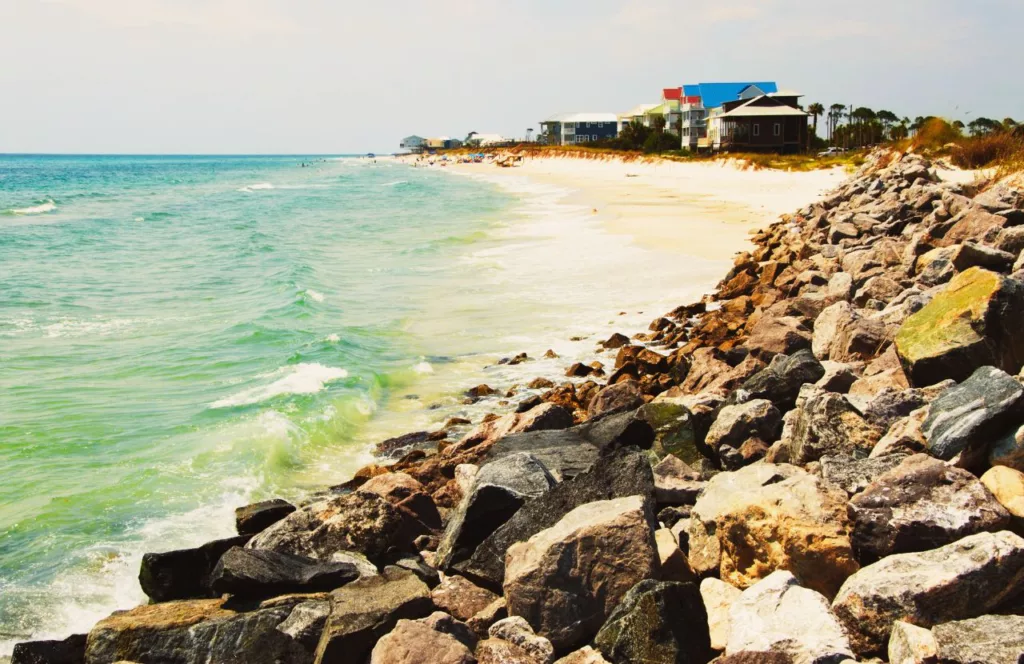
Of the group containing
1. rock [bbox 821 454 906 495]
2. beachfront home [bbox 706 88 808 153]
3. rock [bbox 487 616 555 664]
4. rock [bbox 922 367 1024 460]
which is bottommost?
rock [bbox 487 616 555 664]

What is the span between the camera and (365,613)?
4.84 m

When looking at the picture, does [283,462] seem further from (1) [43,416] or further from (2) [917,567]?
(2) [917,567]

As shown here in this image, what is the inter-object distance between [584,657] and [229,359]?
11403mm

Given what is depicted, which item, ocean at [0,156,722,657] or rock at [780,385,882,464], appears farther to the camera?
ocean at [0,156,722,657]

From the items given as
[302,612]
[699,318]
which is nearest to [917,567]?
[302,612]

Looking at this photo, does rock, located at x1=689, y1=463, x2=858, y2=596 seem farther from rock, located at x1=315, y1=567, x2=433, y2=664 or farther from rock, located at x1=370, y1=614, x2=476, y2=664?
rock, located at x1=315, y1=567, x2=433, y2=664

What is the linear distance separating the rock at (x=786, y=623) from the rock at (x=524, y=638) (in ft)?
3.17

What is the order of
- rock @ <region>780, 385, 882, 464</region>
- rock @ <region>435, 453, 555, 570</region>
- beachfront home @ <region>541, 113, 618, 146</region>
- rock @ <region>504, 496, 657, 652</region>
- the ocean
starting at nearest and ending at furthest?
rock @ <region>504, 496, 657, 652</region>, rock @ <region>780, 385, 882, 464</region>, rock @ <region>435, 453, 555, 570</region>, the ocean, beachfront home @ <region>541, 113, 618, 146</region>

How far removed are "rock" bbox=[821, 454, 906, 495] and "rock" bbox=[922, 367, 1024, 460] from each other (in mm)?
265

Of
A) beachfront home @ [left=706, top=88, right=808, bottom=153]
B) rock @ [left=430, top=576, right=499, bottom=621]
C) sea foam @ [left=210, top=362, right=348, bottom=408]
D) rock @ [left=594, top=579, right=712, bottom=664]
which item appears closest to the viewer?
rock @ [left=594, top=579, right=712, bottom=664]

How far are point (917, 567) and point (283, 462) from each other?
731 centimetres

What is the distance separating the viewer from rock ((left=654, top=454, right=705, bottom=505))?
591 cm

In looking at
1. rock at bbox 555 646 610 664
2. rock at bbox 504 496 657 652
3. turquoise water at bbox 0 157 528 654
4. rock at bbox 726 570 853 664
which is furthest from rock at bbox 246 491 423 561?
rock at bbox 726 570 853 664

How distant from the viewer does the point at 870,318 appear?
8.69 m
